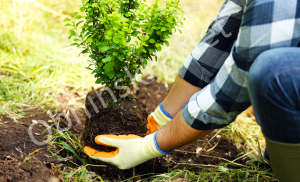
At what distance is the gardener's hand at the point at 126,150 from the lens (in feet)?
4.51

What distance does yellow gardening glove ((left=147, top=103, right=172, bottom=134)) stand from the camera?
1.67m

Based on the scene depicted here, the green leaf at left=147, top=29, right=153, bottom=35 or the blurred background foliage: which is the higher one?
the blurred background foliage

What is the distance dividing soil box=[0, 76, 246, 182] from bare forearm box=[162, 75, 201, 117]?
9.3 inches

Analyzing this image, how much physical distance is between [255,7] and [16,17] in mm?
2902

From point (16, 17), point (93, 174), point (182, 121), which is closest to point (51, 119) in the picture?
point (93, 174)

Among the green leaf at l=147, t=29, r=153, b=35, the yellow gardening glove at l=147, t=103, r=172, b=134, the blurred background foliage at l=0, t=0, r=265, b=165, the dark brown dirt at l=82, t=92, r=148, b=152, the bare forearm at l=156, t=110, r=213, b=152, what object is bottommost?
the bare forearm at l=156, t=110, r=213, b=152

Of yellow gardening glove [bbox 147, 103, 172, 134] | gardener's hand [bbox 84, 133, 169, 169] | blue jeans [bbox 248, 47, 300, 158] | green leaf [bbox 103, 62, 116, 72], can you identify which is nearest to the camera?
blue jeans [bbox 248, 47, 300, 158]

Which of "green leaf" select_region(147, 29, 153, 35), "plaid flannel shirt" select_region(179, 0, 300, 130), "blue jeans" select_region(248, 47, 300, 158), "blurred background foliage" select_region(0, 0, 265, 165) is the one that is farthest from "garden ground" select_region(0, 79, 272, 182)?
"green leaf" select_region(147, 29, 153, 35)

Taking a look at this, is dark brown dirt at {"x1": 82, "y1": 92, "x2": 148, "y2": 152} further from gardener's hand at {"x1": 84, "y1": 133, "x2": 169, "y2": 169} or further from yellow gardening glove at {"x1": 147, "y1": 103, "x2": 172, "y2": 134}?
yellow gardening glove at {"x1": 147, "y1": 103, "x2": 172, "y2": 134}

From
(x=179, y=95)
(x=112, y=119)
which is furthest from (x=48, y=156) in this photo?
(x=179, y=95)

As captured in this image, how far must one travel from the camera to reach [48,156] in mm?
1363

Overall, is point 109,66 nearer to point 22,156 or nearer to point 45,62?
point 22,156

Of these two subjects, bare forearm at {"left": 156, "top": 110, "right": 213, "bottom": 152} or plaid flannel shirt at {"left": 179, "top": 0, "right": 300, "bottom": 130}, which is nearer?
plaid flannel shirt at {"left": 179, "top": 0, "right": 300, "bottom": 130}

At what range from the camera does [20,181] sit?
1094 mm
